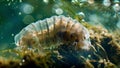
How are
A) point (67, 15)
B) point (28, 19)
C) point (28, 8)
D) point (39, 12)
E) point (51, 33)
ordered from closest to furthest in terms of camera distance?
1. point (51, 33)
2. point (67, 15)
3. point (28, 8)
4. point (39, 12)
5. point (28, 19)

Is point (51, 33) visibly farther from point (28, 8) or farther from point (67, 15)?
point (28, 8)

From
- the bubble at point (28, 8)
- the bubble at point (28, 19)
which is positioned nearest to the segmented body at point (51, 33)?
the bubble at point (28, 8)

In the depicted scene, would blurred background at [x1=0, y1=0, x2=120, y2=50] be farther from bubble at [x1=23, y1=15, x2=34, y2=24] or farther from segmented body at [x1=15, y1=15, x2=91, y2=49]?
segmented body at [x1=15, y1=15, x2=91, y2=49]

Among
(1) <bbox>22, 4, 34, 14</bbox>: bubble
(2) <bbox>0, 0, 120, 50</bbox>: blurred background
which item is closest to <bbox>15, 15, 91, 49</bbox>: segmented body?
(2) <bbox>0, 0, 120, 50</bbox>: blurred background

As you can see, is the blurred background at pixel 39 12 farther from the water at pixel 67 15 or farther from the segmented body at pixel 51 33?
the segmented body at pixel 51 33

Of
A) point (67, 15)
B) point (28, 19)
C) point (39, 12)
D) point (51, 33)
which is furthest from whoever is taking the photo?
point (28, 19)

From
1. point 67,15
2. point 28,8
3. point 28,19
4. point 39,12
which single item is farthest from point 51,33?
point 28,19
